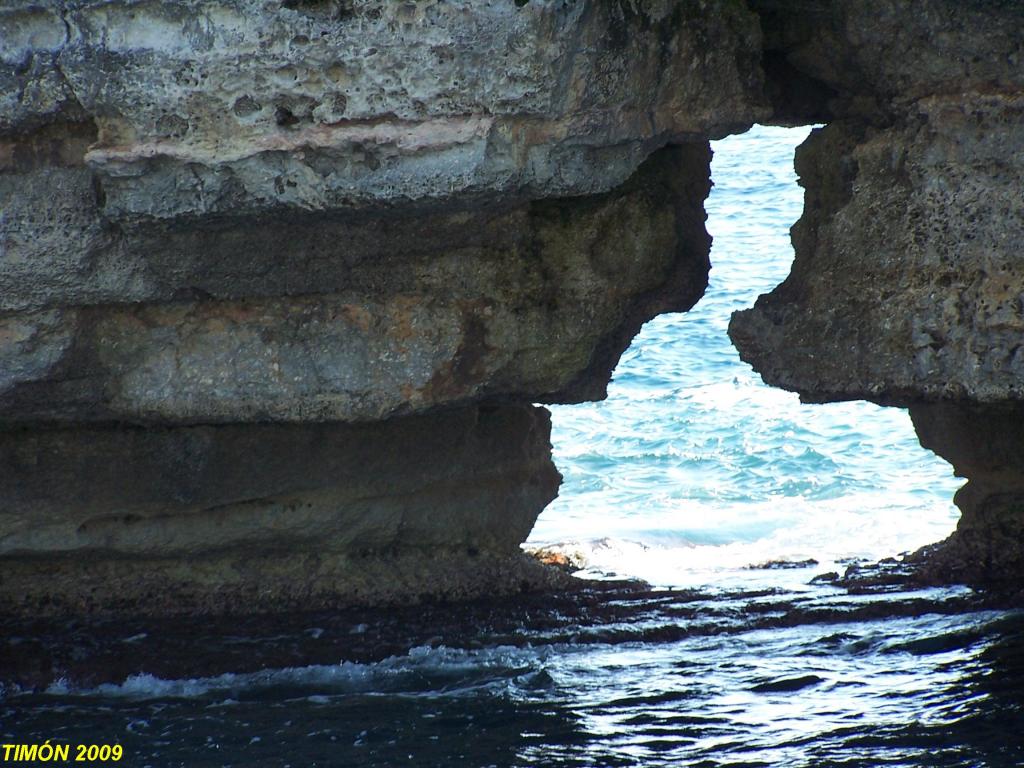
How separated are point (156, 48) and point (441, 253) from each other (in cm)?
180

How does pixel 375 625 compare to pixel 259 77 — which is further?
pixel 375 625

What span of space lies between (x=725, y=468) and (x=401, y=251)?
799cm

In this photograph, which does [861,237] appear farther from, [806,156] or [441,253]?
[441,253]

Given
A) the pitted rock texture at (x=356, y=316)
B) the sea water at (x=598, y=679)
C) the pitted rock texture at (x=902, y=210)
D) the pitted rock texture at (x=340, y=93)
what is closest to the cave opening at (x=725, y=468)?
the sea water at (x=598, y=679)

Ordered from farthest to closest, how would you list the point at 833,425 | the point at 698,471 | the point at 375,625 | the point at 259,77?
1. the point at 833,425
2. the point at 698,471
3. the point at 375,625
4. the point at 259,77

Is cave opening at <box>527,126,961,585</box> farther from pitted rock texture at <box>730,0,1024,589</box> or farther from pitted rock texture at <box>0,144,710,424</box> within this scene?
pitted rock texture at <box>730,0,1024,589</box>

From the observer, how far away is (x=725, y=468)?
14.3 metres

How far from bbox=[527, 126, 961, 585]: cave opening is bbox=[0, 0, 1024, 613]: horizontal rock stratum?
7.38ft

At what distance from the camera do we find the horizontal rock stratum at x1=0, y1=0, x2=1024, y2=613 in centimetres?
599

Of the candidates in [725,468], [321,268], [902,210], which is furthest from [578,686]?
[725,468]

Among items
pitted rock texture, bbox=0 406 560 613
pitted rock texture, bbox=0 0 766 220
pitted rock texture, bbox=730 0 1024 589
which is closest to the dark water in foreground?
pitted rock texture, bbox=0 406 560 613

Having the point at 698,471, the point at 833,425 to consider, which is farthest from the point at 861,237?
the point at 833,425

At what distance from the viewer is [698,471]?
14375 mm

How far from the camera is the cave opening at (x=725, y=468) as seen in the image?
1097 cm
